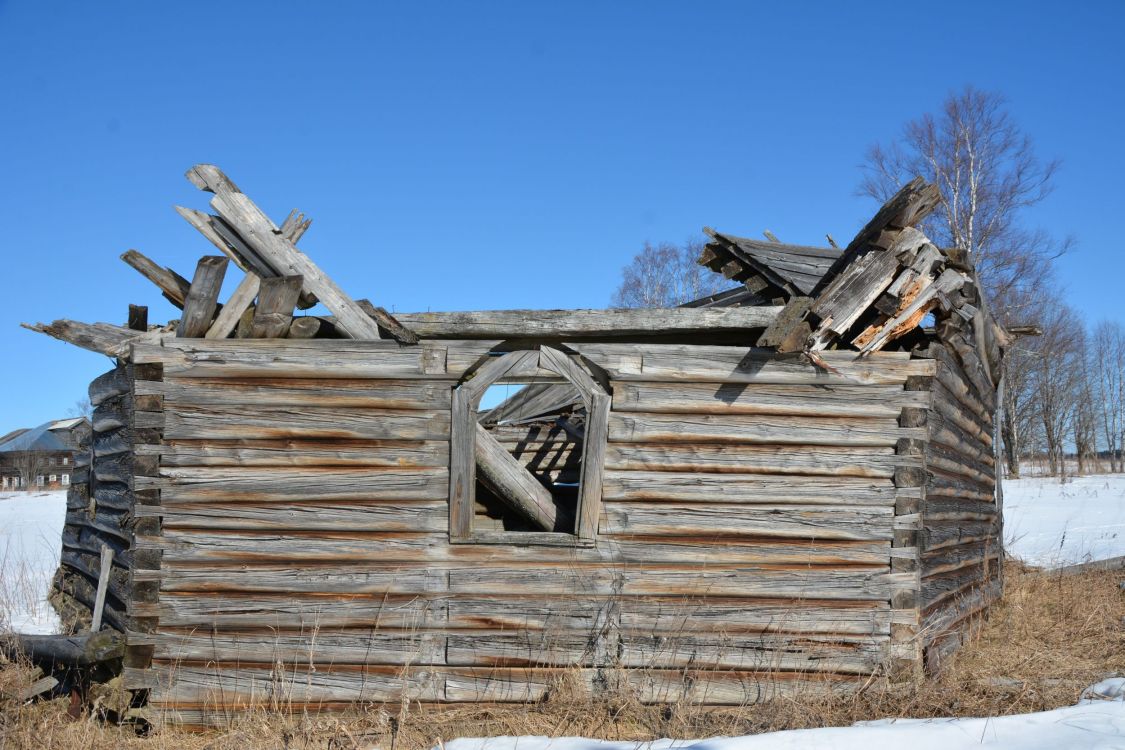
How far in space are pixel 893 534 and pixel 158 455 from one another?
505 centimetres

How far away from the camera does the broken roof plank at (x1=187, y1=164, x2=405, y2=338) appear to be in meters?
6.05

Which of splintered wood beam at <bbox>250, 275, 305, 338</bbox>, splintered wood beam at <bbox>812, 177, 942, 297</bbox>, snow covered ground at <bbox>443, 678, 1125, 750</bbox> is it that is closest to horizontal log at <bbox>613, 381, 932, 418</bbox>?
splintered wood beam at <bbox>812, 177, 942, 297</bbox>

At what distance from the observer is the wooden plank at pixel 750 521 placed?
622 cm

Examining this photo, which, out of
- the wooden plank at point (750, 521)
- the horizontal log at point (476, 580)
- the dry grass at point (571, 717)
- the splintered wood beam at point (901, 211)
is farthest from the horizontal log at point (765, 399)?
the dry grass at point (571, 717)

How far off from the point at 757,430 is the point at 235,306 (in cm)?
369

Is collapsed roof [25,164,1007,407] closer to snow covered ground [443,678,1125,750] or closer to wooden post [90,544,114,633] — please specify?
wooden post [90,544,114,633]

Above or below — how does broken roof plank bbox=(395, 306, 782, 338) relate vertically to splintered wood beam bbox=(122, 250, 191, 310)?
below

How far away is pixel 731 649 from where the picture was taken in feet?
20.4

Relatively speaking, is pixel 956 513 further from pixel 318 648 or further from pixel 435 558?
pixel 318 648

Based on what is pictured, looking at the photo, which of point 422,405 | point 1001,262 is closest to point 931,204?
point 422,405

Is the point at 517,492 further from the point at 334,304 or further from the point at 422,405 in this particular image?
the point at 334,304

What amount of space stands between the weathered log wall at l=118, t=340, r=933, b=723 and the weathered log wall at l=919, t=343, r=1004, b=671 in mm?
821

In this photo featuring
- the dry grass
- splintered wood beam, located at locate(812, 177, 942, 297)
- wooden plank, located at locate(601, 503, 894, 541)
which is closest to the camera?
the dry grass

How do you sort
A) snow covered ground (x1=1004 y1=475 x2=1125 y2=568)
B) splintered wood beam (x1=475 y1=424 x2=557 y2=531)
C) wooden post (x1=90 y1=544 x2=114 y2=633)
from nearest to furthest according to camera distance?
1. splintered wood beam (x1=475 y1=424 x2=557 y2=531)
2. wooden post (x1=90 y1=544 x2=114 y2=633)
3. snow covered ground (x1=1004 y1=475 x2=1125 y2=568)
